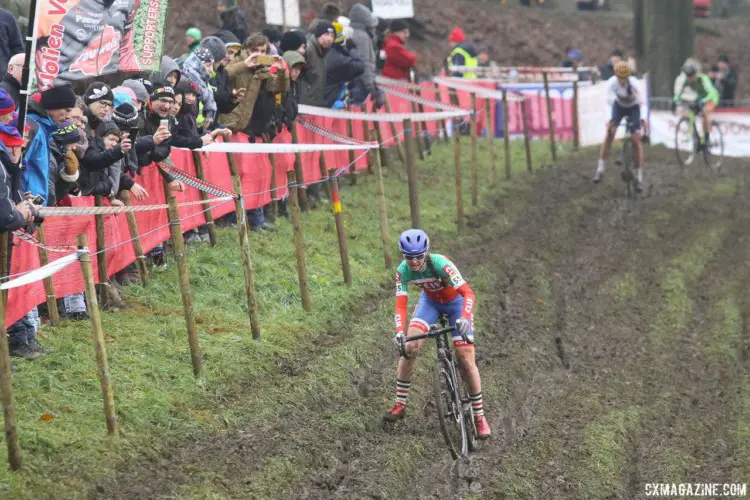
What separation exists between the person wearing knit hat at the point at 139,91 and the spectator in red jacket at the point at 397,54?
10.4 metres

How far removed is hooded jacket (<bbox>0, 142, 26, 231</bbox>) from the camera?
8867 mm

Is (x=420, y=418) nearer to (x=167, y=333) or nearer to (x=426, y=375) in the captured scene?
(x=426, y=375)

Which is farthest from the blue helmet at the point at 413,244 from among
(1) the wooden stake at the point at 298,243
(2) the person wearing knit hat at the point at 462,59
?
(2) the person wearing knit hat at the point at 462,59

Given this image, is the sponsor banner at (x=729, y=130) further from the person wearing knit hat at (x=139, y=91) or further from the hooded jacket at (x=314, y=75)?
the person wearing knit hat at (x=139, y=91)

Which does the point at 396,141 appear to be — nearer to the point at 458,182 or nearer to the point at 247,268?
the point at 458,182

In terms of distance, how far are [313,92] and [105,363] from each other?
9.42 metres

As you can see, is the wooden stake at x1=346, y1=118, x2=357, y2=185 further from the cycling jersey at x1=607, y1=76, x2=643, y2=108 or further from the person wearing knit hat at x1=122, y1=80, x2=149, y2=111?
the person wearing knit hat at x1=122, y1=80, x2=149, y2=111

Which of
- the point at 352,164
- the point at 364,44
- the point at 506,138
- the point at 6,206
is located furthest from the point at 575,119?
the point at 6,206

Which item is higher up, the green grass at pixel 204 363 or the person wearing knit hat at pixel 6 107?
the person wearing knit hat at pixel 6 107

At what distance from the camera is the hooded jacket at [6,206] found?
8867mm

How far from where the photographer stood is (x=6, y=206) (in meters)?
8.88

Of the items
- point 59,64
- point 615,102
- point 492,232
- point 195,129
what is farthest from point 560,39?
point 59,64

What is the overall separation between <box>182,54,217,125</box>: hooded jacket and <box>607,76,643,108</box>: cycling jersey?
9.83m

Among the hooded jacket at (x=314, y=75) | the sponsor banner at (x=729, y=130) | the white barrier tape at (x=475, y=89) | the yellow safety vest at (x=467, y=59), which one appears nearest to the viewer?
the hooded jacket at (x=314, y=75)
